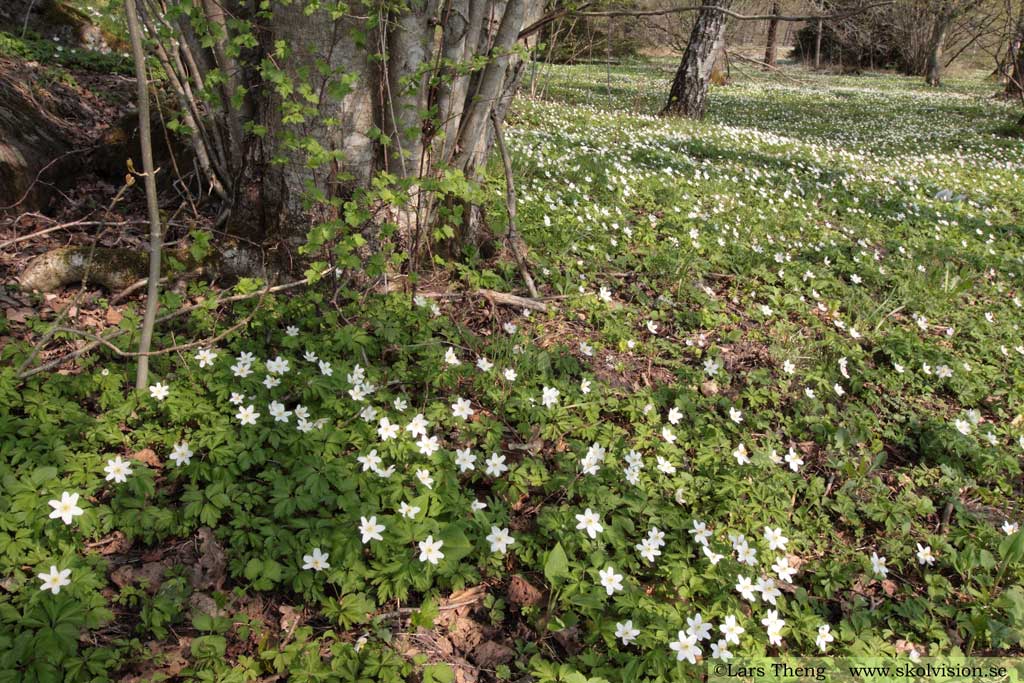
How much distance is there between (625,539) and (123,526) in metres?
1.96

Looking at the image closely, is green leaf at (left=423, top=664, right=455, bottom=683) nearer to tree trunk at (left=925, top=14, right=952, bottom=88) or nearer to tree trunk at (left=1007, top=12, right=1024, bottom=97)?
tree trunk at (left=1007, top=12, right=1024, bottom=97)

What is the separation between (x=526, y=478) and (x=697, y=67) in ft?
38.3

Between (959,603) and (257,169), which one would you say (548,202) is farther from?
(959,603)

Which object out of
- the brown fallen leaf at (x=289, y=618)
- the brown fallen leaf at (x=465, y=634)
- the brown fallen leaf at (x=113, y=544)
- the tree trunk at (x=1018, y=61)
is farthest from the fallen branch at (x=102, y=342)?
A: the tree trunk at (x=1018, y=61)

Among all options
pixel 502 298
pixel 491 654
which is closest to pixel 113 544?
pixel 491 654

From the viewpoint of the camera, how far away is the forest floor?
2.08 meters

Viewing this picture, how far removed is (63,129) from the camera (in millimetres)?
4977

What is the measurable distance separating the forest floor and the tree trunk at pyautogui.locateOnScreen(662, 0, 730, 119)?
8580 mm

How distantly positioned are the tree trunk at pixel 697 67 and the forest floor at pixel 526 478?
858 centimetres

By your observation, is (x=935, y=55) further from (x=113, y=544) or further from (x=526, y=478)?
(x=113, y=544)

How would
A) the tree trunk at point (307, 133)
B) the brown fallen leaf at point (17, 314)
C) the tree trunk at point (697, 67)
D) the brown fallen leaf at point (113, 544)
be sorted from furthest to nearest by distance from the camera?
the tree trunk at point (697, 67) < the brown fallen leaf at point (17, 314) < the tree trunk at point (307, 133) < the brown fallen leaf at point (113, 544)

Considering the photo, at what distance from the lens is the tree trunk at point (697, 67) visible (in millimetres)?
11547

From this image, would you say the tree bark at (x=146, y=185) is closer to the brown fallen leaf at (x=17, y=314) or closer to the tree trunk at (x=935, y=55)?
the brown fallen leaf at (x=17, y=314)

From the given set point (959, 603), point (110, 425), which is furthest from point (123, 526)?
point (959, 603)
